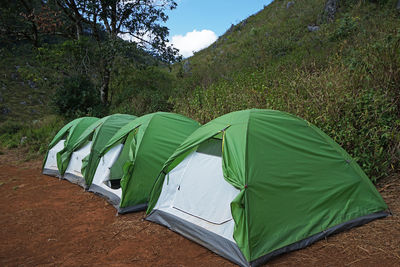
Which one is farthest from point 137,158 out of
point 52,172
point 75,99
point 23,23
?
point 23,23

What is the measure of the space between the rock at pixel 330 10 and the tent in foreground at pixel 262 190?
10426mm

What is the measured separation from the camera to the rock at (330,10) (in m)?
11.7

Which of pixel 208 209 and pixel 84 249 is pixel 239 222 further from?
pixel 84 249

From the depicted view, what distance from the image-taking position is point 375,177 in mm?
4031

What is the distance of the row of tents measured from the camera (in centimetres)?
286

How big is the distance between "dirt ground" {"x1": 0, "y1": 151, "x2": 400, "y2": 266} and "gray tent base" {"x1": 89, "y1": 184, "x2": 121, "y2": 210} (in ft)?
0.32

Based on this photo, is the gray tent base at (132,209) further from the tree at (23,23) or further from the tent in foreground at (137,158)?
the tree at (23,23)

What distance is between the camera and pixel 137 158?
4.44 meters

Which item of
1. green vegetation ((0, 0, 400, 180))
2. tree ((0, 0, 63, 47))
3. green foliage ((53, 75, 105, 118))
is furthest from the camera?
tree ((0, 0, 63, 47))

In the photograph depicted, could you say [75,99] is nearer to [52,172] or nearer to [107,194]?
[52,172]

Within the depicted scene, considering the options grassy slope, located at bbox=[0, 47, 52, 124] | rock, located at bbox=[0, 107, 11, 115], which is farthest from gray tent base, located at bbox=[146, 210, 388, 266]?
rock, located at bbox=[0, 107, 11, 115]

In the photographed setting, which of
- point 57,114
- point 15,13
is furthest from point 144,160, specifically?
point 15,13

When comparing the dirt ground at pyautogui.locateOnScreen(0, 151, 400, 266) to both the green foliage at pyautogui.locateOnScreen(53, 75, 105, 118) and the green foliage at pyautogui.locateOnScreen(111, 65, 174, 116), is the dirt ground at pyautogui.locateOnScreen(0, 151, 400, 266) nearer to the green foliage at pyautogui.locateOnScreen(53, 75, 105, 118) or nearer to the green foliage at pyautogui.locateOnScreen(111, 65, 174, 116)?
the green foliage at pyautogui.locateOnScreen(111, 65, 174, 116)

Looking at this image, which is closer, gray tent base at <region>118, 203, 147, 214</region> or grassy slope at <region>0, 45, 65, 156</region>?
gray tent base at <region>118, 203, 147, 214</region>
